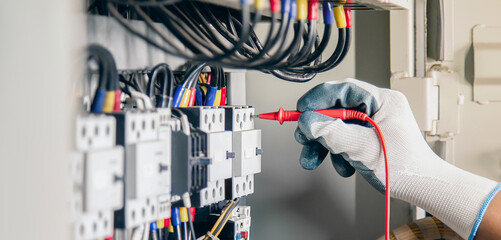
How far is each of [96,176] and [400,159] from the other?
655mm

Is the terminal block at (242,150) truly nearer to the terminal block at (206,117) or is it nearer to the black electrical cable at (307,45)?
the terminal block at (206,117)

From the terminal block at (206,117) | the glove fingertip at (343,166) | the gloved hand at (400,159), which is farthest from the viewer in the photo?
the glove fingertip at (343,166)

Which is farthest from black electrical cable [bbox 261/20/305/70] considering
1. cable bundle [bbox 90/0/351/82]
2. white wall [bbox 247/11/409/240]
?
white wall [bbox 247/11/409/240]

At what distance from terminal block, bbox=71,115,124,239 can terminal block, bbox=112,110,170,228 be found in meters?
0.02

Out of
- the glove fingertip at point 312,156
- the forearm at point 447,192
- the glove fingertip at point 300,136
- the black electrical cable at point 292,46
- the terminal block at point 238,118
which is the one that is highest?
the black electrical cable at point 292,46

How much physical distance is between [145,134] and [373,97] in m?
0.51

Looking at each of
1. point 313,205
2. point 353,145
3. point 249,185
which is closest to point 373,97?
point 353,145

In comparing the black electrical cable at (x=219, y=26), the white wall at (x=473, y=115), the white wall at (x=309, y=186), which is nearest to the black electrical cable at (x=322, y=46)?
the black electrical cable at (x=219, y=26)

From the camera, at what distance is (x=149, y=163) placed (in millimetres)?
627

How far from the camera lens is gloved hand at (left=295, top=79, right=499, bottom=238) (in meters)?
0.96

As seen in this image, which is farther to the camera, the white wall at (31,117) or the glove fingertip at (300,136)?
the glove fingertip at (300,136)

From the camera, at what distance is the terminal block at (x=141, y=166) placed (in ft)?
1.98

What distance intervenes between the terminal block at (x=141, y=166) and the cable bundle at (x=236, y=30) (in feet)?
0.32

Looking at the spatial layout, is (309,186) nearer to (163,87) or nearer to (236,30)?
(236,30)
